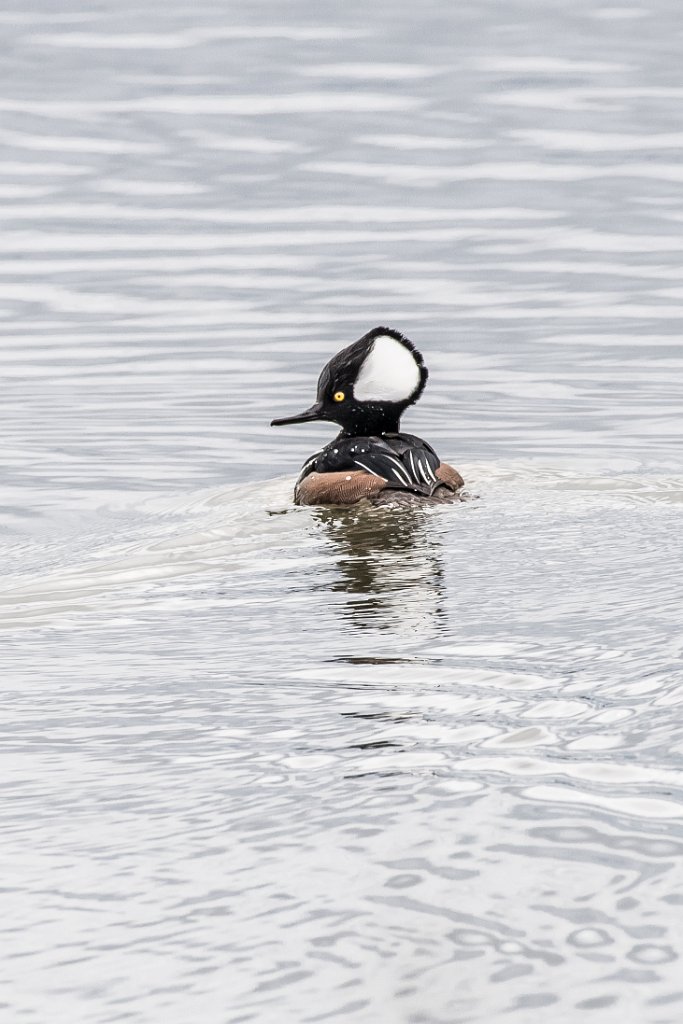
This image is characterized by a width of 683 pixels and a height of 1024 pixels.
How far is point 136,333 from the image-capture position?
15.9 m

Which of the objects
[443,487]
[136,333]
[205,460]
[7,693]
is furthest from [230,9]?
[7,693]

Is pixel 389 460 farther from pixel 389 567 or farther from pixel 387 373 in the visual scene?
pixel 389 567

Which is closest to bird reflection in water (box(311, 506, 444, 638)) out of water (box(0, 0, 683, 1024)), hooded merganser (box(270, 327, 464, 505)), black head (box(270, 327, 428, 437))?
water (box(0, 0, 683, 1024))

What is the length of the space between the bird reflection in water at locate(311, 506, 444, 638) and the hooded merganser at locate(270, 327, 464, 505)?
0.47ft

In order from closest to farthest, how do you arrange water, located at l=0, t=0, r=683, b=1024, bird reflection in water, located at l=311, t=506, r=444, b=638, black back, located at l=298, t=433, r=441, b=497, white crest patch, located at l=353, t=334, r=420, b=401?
water, located at l=0, t=0, r=683, b=1024 < bird reflection in water, located at l=311, t=506, r=444, b=638 < black back, located at l=298, t=433, r=441, b=497 < white crest patch, located at l=353, t=334, r=420, b=401

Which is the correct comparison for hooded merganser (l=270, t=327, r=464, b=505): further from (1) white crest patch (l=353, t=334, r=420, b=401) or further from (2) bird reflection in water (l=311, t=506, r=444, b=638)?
(2) bird reflection in water (l=311, t=506, r=444, b=638)

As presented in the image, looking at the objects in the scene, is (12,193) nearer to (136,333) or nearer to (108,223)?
(108,223)

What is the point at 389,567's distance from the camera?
289 inches

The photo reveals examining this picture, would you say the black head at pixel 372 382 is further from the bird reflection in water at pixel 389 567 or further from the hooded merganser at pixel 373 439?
the bird reflection in water at pixel 389 567

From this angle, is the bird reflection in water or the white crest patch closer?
the bird reflection in water

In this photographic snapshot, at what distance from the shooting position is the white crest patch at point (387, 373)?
9.34m

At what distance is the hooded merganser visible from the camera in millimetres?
8680

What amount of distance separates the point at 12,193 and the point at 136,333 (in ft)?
24.5

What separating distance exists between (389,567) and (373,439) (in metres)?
1.80
